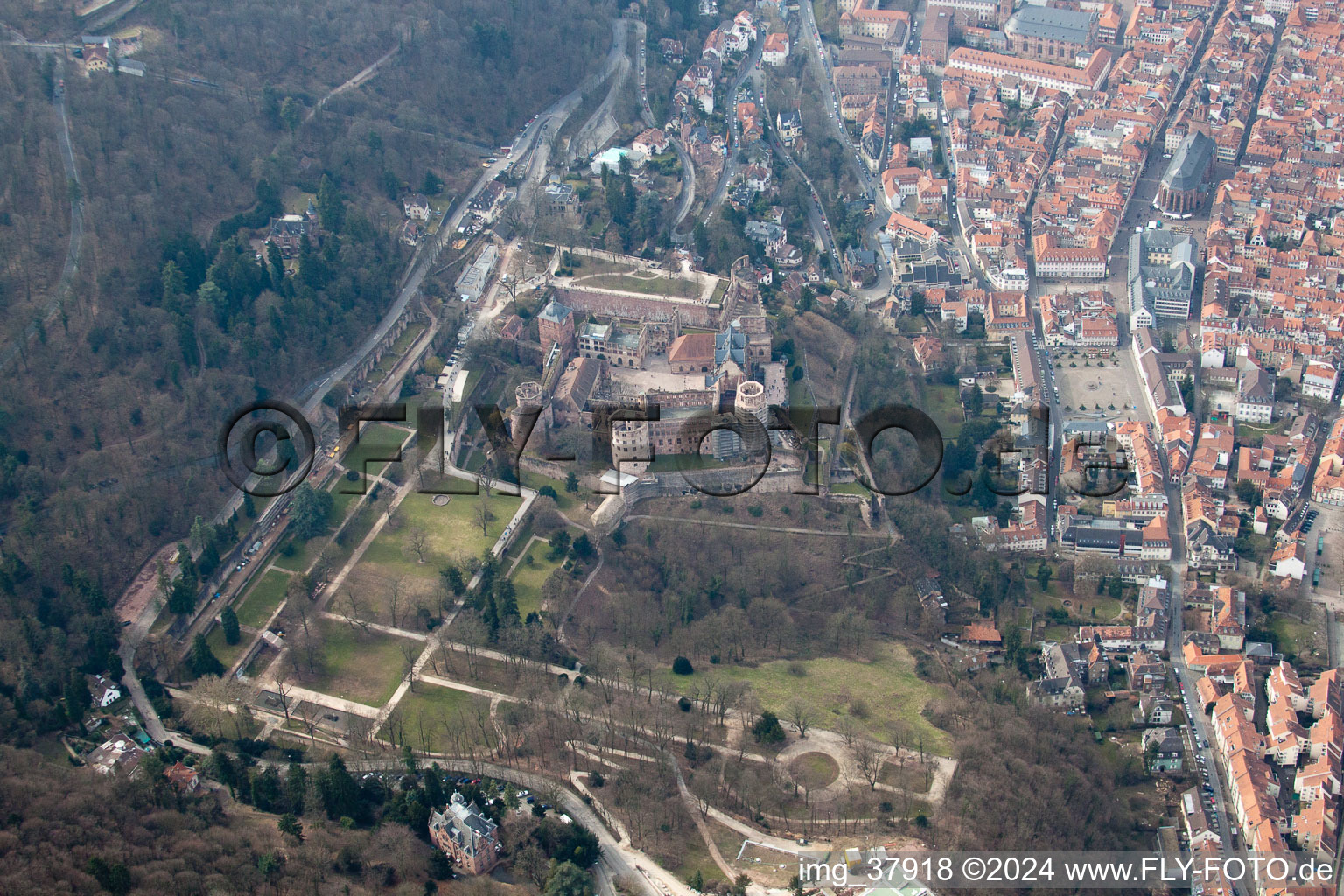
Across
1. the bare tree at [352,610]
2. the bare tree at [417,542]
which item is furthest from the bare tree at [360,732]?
the bare tree at [417,542]

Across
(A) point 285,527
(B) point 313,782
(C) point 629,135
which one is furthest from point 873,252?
(B) point 313,782

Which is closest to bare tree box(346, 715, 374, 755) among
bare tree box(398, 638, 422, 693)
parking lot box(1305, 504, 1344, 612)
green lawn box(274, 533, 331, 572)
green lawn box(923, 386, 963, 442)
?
bare tree box(398, 638, 422, 693)

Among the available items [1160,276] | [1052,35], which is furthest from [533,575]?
[1052,35]

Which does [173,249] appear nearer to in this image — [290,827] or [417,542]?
[417,542]

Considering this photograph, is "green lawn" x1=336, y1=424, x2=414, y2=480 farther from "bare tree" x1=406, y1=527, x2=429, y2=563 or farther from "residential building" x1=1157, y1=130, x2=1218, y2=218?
"residential building" x1=1157, y1=130, x2=1218, y2=218

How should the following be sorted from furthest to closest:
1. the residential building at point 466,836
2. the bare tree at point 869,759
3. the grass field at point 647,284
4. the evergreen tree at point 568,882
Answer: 1. the grass field at point 647,284
2. the bare tree at point 869,759
3. the residential building at point 466,836
4. the evergreen tree at point 568,882

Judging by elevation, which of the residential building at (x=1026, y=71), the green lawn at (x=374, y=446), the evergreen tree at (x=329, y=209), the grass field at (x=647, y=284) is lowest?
the green lawn at (x=374, y=446)

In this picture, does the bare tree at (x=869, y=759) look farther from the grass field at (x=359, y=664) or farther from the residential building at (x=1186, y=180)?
the residential building at (x=1186, y=180)

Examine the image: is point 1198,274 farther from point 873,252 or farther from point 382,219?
point 382,219
